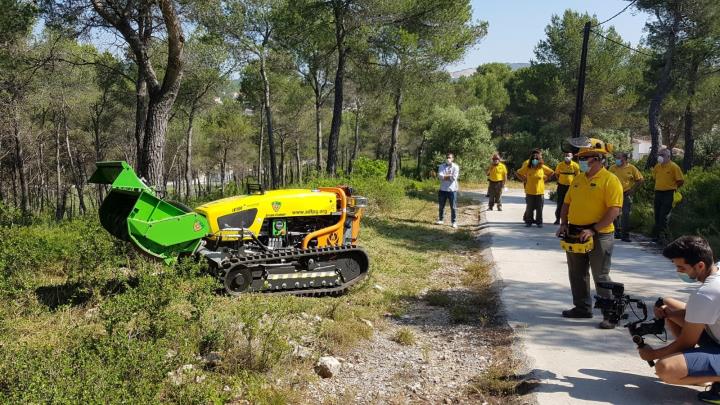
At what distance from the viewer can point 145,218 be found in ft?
17.7

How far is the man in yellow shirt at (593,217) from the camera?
517 cm

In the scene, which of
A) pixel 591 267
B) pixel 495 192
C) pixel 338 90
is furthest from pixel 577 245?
pixel 338 90

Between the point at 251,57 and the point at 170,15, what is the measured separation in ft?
64.3

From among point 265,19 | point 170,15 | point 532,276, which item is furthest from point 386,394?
point 265,19

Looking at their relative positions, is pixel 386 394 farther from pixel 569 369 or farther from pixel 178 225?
pixel 178 225

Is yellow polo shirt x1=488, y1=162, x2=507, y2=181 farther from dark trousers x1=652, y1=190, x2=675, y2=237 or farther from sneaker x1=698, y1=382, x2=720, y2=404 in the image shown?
sneaker x1=698, y1=382, x2=720, y2=404

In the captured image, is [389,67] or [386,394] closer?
[386,394]

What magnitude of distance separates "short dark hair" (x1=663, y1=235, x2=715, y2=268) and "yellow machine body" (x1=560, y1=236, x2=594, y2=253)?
1450 mm

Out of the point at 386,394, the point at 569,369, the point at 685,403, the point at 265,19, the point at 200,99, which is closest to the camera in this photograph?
the point at 685,403

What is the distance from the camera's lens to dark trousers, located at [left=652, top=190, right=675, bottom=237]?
9625 millimetres

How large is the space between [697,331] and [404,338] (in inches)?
98.8

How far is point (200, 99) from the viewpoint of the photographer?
1273 inches

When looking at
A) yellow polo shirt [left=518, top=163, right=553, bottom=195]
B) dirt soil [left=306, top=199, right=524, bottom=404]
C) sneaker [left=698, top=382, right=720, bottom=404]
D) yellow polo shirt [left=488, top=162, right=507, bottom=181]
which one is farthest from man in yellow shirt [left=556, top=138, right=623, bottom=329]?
yellow polo shirt [left=488, top=162, right=507, bottom=181]

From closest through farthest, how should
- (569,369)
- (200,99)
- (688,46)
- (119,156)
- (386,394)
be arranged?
(386,394) < (569,369) < (688,46) < (200,99) < (119,156)
